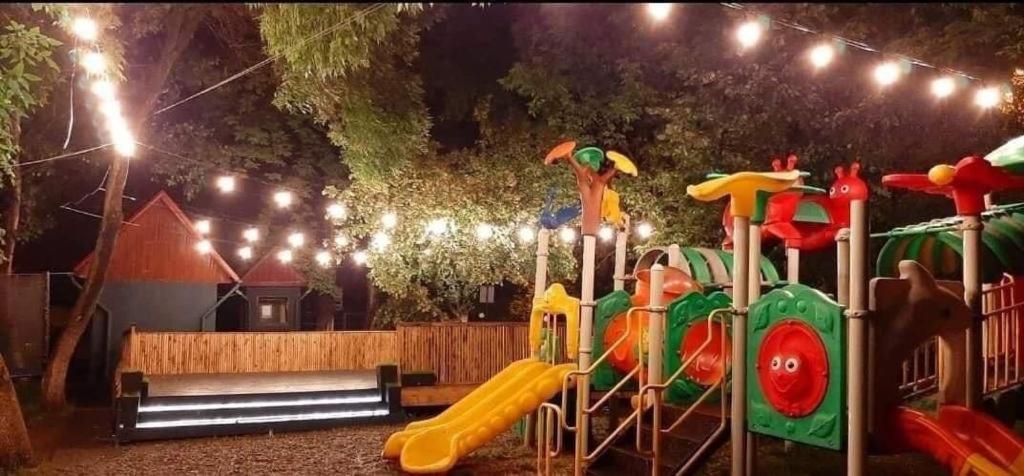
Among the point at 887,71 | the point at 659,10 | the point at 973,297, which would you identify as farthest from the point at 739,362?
the point at 887,71

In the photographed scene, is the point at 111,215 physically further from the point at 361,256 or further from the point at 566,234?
the point at 566,234

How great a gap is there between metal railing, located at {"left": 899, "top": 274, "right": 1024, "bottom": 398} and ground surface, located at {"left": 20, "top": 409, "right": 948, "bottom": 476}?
6.18ft

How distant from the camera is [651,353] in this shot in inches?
291

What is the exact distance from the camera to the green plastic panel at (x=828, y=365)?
18.8 ft

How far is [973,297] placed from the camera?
6293mm

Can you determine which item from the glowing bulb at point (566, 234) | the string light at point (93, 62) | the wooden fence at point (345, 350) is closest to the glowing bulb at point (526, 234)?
the glowing bulb at point (566, 234)

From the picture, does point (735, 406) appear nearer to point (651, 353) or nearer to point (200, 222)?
point (651, 353)

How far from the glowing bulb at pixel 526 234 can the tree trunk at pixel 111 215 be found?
23.7ft

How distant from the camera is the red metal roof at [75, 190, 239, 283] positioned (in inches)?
734

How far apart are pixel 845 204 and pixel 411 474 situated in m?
6.50

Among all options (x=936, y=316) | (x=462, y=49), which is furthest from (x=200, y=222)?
(x=936, y=316)

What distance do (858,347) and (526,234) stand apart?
1040 centimetres

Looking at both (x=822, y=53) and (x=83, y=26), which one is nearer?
(x=83, y=26)

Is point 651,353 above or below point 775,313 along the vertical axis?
below
